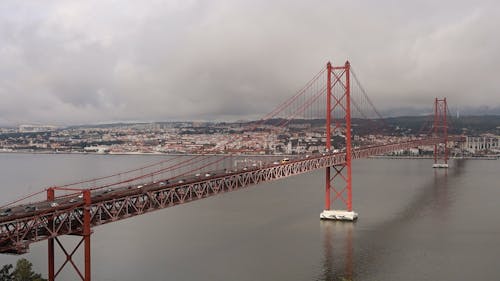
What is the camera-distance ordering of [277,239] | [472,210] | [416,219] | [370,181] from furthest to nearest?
1. [370,181]
2. [472,210]
3. [416,219]
4. [277,239]

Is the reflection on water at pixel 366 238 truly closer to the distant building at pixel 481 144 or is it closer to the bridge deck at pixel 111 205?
the bridge deck at pixel 111 205

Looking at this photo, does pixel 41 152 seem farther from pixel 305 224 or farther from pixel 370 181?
pixel 305 224

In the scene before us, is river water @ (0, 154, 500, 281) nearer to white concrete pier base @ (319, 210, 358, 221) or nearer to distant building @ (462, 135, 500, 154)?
white concrete pier base @ (319, 210, 358, 221)

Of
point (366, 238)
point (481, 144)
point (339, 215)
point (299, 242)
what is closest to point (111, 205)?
point (299, 242)

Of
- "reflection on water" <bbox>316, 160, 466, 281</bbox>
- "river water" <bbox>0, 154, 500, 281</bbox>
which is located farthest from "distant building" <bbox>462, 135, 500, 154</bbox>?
"reflection on water" <bbox>316, 160, 466, 281</bbox>

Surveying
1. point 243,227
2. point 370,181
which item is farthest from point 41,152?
point 243,227

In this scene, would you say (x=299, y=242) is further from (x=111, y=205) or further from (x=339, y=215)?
(x=111, y=205)

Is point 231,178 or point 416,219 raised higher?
point 231,178

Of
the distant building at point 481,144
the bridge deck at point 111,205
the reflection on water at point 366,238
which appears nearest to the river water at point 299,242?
the reflection on water at point 366,238
